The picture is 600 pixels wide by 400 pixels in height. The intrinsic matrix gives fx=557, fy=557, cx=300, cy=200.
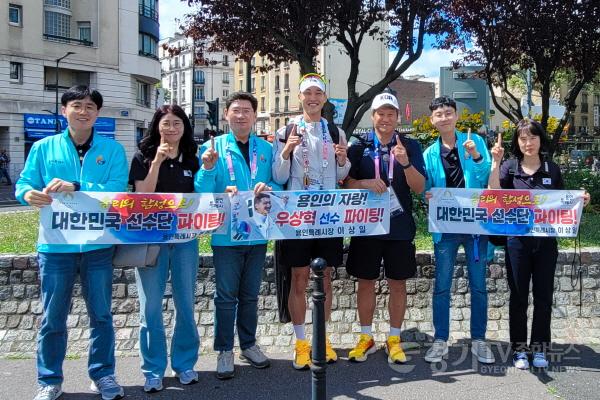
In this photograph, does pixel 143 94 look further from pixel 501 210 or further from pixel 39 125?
pixel 501 210

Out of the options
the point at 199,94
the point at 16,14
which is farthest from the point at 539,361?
the point at 199,94

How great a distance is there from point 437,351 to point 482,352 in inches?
16.0

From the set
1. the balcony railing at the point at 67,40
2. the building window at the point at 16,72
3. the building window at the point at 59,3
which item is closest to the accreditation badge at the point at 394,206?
the building window at the point at 16,72

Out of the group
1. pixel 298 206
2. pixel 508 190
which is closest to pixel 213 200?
pixel 298 206

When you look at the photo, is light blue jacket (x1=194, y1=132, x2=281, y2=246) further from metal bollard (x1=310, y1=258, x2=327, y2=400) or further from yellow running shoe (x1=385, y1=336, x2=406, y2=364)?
yellow running shoe (x1=385, y1=336, x2=406, y2=364)

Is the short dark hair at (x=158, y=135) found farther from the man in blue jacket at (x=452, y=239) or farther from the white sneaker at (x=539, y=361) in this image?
the white sneaker at (x=539, y=361)

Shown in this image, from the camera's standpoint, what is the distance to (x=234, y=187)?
475 centimetres

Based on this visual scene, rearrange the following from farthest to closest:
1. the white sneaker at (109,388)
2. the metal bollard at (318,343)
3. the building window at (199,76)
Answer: the building window at (199,76)
the white sneaker at (109,388)
the metal bollard at (318,343)

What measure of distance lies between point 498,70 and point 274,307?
9667 mm

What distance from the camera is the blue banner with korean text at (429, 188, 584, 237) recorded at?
5164mm

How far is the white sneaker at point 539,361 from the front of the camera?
4.96 meters

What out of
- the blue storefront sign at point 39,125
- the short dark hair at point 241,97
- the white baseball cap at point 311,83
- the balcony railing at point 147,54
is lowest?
the short dark hair at point 241,97

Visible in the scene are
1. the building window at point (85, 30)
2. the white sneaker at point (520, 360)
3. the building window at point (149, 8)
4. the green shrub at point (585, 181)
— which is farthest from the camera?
the building window at point (149, 8)

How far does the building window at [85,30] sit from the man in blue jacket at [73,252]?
3722 centimetres
